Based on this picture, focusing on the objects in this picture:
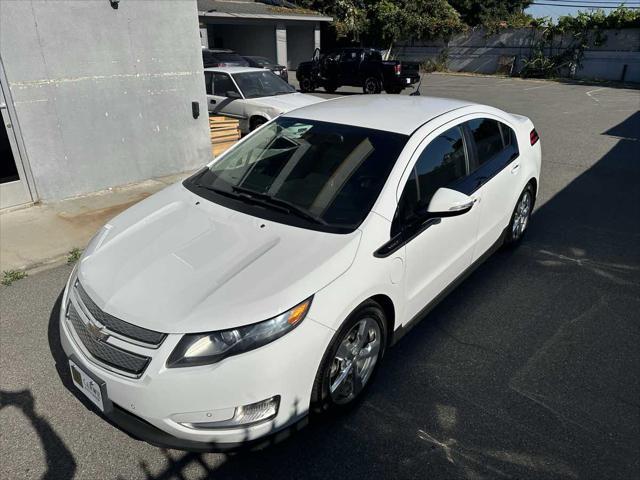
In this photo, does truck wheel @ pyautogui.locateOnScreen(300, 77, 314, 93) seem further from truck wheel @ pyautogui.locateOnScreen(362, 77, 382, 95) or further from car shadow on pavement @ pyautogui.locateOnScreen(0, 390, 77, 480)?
car shadow on pavement @ pyautogui.locateOnScreen(0, 390, 77, 480)

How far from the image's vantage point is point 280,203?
299cm

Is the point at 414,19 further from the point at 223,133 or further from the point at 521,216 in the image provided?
the point at 521,216

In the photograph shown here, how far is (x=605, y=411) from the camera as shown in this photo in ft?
9.28

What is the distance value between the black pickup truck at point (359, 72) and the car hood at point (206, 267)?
15125 millimetres

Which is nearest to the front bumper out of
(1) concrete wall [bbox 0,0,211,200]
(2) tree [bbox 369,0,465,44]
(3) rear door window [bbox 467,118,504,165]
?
(3) rear door window [bbox 467,118,504,165]

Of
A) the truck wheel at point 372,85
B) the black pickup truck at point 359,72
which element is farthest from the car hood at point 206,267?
the truck wheel at point 372,85

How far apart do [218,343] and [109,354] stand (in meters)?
0.59

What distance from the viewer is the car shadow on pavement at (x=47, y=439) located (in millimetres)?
2453

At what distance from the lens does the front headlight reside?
215 centimetres

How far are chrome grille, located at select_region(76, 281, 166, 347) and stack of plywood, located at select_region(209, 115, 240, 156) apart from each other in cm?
638

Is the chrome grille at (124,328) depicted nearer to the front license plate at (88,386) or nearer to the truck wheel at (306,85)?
the front license plate at (88,386)

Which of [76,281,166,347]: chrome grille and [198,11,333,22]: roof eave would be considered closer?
[76,281,166,347]: chrome grille

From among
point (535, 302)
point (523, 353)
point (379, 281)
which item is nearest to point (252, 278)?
point (379, 281)

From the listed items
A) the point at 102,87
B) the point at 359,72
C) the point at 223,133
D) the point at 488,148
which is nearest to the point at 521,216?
the point at 488,148
